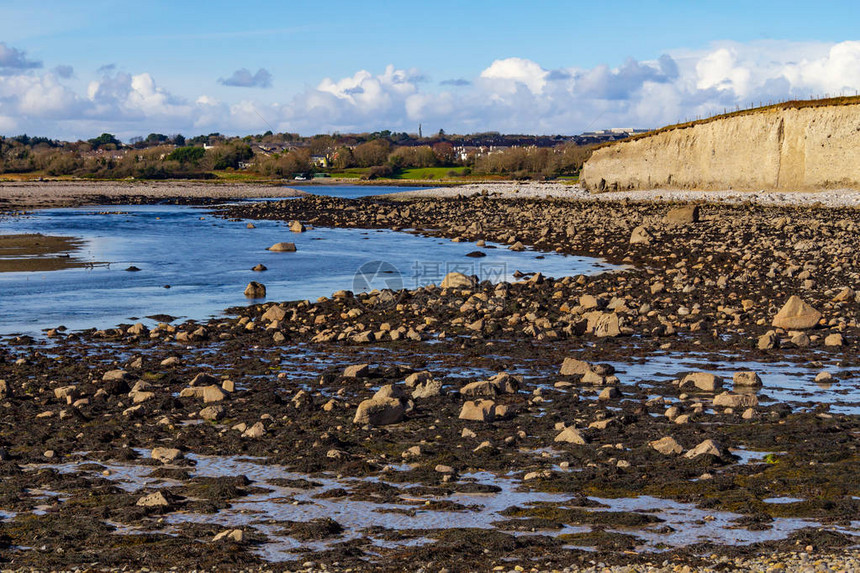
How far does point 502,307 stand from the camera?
20328mm

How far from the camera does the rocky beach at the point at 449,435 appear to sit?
24.8ft

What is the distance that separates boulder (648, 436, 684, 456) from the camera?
385 inches

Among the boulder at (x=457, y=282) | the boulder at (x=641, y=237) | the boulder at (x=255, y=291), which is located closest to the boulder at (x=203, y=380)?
the boulder at (x=457, y=282)

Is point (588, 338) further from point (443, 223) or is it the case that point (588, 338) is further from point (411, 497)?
point (443, 223)

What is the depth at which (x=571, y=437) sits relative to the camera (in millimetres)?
10352

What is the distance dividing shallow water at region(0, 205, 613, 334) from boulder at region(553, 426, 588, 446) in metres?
12.4

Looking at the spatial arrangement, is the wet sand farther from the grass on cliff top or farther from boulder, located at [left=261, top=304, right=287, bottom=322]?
the grass on cliff top

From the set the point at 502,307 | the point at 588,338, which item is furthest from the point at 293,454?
the point at 502,307

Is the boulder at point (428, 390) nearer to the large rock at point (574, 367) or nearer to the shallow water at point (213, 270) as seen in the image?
the large rock at point (574, 367)

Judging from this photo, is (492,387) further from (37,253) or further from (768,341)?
Result: (37,253)

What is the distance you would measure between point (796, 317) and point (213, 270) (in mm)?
20690

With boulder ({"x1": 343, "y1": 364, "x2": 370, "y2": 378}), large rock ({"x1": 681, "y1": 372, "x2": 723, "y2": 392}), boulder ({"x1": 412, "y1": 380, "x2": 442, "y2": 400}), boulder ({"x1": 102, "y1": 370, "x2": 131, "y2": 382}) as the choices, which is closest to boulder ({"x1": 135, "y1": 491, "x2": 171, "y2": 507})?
boulder ({"x1": 412, "y1": 380, "x2": 442, "y2": 400})

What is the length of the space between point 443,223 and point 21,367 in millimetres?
39809

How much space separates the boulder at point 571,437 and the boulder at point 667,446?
31.7 inches
